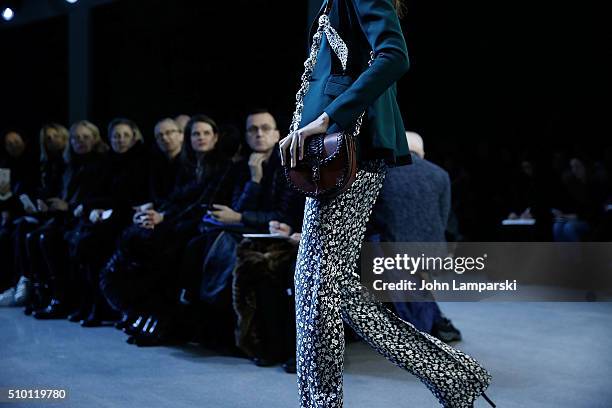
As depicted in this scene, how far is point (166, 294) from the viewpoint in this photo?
3.92 meters

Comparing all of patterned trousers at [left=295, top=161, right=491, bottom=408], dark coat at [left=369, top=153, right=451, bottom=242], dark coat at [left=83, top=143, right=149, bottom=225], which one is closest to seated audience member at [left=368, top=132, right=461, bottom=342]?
dark coat at [left=369, top=153, right=451, bottom=242]

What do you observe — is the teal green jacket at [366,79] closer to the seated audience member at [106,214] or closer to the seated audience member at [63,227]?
the seated audience member at [106,214]

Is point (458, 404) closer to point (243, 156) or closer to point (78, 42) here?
point (243, 156)

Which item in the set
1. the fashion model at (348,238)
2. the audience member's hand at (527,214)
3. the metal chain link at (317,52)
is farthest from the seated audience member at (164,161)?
the audience member's hand at (527,214)

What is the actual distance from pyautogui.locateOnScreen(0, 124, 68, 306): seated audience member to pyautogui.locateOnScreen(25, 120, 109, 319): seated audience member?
0.23 ft

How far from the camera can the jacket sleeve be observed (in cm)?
166

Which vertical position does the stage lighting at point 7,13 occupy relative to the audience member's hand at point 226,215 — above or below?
above

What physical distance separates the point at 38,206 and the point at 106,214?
849 mm

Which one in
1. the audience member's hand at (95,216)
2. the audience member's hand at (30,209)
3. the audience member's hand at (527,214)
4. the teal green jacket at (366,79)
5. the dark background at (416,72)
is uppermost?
the dark background at (416,72)

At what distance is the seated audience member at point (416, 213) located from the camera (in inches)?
150

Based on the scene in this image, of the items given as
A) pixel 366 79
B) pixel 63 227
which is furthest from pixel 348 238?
pixel 63 227

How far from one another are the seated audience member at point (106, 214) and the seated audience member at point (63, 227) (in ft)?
0.34

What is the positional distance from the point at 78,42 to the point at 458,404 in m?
4.96

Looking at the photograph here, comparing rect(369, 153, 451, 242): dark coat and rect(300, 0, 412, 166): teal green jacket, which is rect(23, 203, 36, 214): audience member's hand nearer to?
rect(369, 153, 451, 242): dark coat
